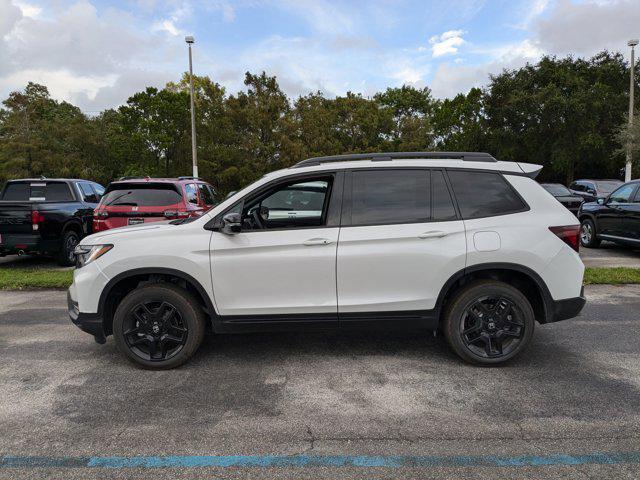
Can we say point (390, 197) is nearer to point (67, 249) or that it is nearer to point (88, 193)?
point (67, 249)

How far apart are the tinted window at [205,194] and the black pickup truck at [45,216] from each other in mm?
2651

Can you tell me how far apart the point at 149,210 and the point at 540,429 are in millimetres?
6911

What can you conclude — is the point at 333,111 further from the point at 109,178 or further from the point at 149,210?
the point at 149,210

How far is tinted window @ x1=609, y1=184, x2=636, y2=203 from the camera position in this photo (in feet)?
34.5

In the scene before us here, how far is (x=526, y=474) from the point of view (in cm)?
280

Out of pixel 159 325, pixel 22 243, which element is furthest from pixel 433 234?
pixel 22 243

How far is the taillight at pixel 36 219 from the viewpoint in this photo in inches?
370

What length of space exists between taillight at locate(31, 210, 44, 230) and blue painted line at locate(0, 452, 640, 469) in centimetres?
745

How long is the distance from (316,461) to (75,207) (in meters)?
9.22

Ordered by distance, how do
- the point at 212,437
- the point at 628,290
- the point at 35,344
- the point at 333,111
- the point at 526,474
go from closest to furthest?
1. the point at 526,474
2. the point at 212,437
3. the point at 35,344
4. the point at 628,290
5. the point at 333,111

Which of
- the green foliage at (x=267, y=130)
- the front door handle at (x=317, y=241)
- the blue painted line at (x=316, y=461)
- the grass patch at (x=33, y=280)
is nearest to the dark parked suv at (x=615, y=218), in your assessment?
the front door handle at (x=317, y=241)

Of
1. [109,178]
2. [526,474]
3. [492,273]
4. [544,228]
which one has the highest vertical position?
[109,178]

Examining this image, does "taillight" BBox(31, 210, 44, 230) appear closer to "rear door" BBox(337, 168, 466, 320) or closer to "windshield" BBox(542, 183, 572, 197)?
"rear door" BBox(337, 168, 466, 320)

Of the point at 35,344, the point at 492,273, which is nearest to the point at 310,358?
the point at 492,273
